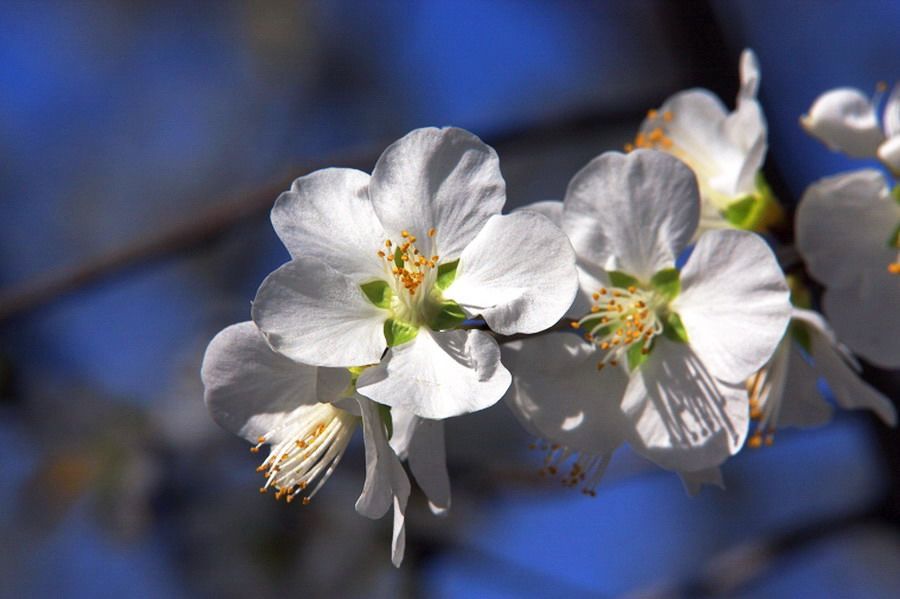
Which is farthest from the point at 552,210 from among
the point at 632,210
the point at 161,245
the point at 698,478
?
the point at 161,245

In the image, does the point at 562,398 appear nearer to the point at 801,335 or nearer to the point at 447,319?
the point at 447,319

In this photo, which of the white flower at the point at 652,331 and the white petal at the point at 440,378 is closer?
the white petal at the point at 440,378

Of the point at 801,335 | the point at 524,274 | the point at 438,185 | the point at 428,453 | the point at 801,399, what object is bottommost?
the point at 801,399

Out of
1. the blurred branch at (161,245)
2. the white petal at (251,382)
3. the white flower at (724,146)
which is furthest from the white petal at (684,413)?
the blurred branch at (161,245)

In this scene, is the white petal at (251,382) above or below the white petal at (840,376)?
above

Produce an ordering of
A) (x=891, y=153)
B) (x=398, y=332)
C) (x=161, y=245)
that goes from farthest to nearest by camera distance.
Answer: (x=161, y=245), (x=891, y=153), (x=398, y=332)

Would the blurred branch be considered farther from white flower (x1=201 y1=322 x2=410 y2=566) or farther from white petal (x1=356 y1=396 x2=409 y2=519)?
white petal (x1=356 y1=396 x2=409 y2=519)

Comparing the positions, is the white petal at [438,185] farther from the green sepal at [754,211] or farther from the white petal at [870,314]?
the white petal at [870,314]
